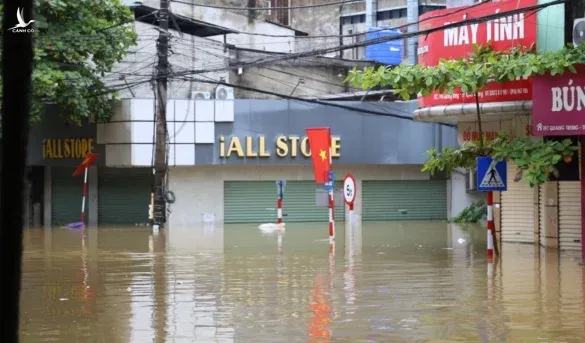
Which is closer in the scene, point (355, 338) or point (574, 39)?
point (355, 338)

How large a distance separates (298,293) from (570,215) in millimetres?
9055

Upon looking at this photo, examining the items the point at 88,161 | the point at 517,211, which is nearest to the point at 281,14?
the point at 88,161

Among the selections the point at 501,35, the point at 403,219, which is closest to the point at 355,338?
the point at 501,35

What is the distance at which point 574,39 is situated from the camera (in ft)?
63.4

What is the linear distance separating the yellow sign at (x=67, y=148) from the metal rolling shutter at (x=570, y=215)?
1763cm

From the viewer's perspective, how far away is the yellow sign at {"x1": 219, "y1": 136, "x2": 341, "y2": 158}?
3384cm

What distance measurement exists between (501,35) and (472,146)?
238 cm

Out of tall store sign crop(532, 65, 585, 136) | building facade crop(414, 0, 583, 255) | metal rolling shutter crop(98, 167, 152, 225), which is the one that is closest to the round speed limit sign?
building facade crop(414, 0, 583, 255)

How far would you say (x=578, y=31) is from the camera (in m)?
19.3

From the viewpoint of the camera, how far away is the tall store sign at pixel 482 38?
21.0 meters

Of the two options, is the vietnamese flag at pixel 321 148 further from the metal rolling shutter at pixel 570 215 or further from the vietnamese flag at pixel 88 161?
the vietnamese flag at pixel 88 161

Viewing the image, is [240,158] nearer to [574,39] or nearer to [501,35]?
[501,35]

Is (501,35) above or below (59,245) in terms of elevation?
above

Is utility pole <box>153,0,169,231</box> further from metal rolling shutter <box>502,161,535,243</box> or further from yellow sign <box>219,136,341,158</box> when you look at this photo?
metal rolling shutter <box>502,161,535,243</box>
